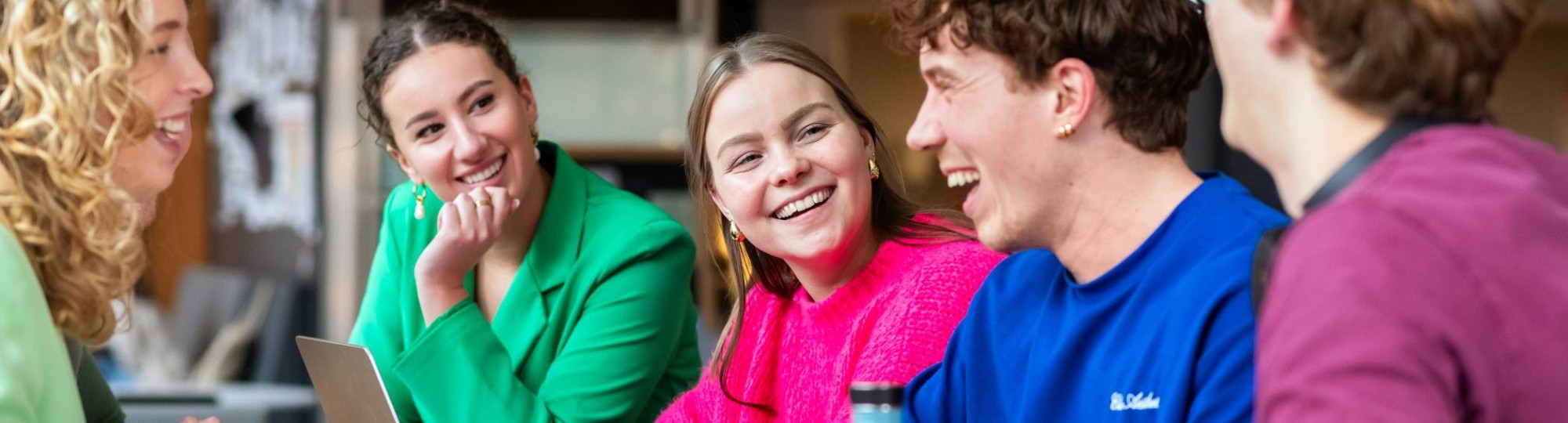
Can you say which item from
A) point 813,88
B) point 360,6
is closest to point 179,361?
point 360,6

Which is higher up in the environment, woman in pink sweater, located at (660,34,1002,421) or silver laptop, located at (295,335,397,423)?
woman in pink sweater, located at (660,34,1002,421)

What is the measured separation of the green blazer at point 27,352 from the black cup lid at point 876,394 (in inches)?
22.0

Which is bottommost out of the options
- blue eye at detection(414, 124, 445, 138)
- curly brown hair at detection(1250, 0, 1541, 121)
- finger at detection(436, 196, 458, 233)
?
finger at detection(436, 196, 458, 233)

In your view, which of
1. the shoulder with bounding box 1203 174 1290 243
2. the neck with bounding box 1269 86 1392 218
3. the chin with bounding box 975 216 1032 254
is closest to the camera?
the neck with bounding box 1269 86 1392 218

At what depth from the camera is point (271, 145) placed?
575 cm

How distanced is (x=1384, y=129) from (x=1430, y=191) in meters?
0.08

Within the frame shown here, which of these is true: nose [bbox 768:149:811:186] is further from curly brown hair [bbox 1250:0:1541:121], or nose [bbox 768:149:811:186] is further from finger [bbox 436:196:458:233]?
curly brown hair [bbox 1250:0:1541:121]

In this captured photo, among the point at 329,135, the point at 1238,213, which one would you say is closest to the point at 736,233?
the point at 1238,213

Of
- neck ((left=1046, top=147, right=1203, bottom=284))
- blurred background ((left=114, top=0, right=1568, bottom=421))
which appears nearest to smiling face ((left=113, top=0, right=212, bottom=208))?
neck ((left=1046, top=147, right=1203, bottom=284))

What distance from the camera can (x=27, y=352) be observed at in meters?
1.02

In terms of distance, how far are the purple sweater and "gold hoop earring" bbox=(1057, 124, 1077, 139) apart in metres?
0.41

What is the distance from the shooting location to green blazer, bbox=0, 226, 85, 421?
100 cm

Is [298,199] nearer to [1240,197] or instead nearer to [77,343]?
[77,343]

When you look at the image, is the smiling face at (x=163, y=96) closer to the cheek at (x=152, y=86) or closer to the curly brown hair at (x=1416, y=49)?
the cheek at (x=152, y=86)
